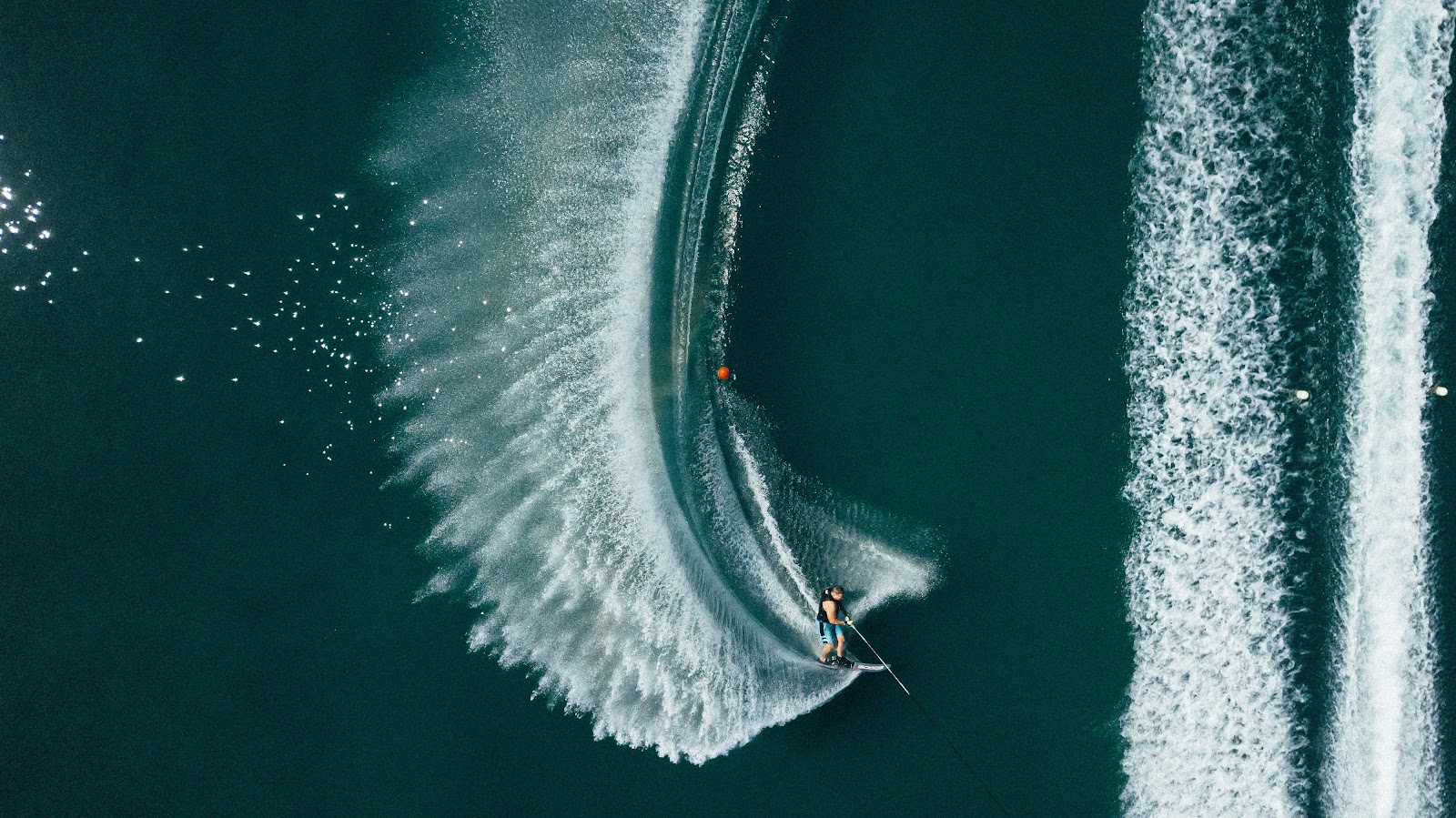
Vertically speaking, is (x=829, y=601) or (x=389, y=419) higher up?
(x=389, y=419)

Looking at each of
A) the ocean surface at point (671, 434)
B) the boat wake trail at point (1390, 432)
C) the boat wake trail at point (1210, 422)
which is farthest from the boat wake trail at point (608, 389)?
the boat wake trail at point (1390, 432)

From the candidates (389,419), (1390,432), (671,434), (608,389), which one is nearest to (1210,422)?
(1390,432)

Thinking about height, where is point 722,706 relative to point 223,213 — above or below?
below

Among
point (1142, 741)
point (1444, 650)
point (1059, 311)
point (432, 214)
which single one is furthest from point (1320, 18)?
point (432, 214)

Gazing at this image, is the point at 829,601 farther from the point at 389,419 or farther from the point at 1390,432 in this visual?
the point at 1390,432

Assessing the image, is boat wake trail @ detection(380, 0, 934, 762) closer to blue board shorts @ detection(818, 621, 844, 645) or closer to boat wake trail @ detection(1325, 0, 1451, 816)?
blue board shorts @ detection(818, 621, 844, 645)

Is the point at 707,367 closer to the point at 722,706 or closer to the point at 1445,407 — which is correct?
the point at 722,706
